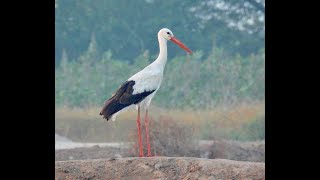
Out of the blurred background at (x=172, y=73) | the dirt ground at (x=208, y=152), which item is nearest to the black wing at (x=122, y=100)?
the blurred background at (x=172, y=73)

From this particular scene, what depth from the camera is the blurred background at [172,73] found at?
55.8 ft

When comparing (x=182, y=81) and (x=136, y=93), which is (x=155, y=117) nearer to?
(x=182, y=81)

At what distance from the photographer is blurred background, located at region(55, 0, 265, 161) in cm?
1700

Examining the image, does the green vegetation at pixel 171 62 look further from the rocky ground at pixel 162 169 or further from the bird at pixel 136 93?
the rocky ground at pixel 162 169

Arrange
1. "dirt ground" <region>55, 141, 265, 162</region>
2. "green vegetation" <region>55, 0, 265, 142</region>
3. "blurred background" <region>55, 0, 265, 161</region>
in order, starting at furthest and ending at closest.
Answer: "green vegetation" <region>55, 0, 265, 142</region> < "blurred background" <region>55, 0, 265, 161</region> < "dirt ground" <region>55, 141, 265, 162</region>

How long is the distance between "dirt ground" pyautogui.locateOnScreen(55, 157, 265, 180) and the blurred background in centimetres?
369

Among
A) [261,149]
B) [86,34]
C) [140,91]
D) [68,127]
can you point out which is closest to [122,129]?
[68,127]

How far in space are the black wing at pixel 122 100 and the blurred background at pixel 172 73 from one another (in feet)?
9.33

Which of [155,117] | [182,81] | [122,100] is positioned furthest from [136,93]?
[182,81]

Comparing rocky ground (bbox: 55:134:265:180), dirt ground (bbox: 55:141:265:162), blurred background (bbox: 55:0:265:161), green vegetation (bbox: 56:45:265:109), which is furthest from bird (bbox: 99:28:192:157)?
green vegetation (bbox: 56:45:265:109)

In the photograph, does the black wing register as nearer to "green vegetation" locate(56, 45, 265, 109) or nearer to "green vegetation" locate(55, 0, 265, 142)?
"green vegetation" locate(55, 0, 265, 142)
